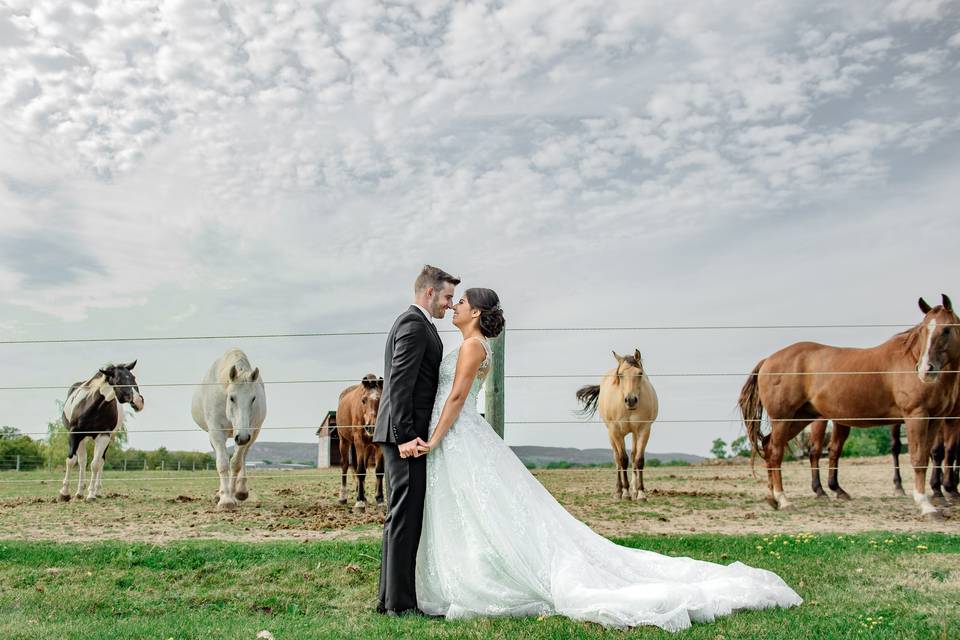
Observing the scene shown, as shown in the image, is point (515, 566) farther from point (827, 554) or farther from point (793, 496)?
point (793, 496)

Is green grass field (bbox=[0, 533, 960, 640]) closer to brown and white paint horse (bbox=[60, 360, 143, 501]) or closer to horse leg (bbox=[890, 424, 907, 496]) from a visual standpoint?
horse leg (bbox=[890, 424, 907, 496])

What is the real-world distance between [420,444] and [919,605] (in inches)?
133

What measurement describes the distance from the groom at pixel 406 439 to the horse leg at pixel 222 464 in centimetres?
589

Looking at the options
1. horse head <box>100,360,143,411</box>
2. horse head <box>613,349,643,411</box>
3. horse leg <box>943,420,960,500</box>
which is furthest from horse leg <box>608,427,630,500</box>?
horse head <box>100,360,143,411</box>

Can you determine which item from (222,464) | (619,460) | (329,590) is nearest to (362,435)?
(222,464)

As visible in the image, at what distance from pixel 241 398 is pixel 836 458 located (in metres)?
8.72

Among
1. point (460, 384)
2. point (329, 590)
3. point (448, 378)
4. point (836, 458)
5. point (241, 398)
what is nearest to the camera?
point (460, 384)

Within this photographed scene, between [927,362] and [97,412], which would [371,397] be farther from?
A: [927,362]

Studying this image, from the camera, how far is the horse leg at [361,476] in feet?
32.2

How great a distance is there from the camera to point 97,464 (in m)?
12.1

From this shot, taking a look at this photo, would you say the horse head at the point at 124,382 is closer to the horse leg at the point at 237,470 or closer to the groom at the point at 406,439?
the horse leg at the point at 237,470

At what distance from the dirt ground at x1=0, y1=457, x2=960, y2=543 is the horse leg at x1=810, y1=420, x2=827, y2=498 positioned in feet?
0.61

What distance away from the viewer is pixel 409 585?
187 inches

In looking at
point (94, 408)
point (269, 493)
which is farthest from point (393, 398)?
point (94, 408)
